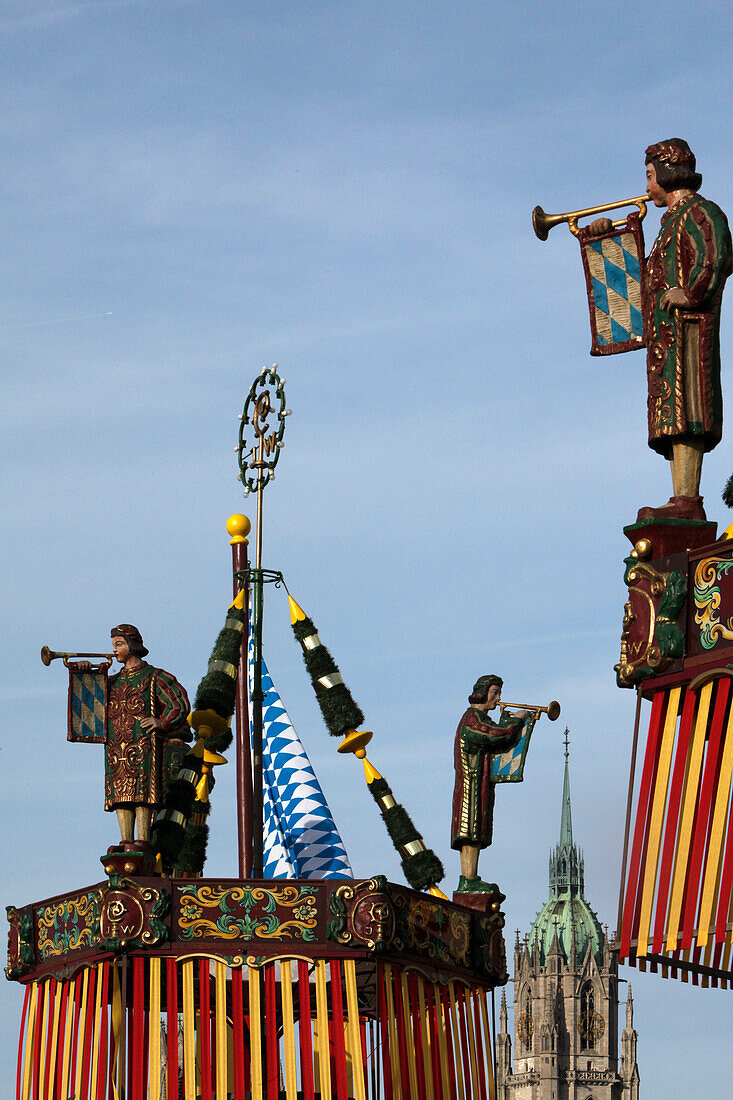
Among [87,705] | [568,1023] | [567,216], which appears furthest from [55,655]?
[568,1023]

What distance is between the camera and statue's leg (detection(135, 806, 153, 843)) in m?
19.5

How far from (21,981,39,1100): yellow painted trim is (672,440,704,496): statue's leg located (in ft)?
28.2

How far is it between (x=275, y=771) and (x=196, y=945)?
8.36m

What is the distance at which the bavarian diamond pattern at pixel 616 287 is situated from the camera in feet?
51.2

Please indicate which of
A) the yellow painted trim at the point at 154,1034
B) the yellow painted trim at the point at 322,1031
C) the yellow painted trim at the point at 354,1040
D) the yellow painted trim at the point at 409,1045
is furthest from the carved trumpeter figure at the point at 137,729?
the yellow painted trim at the point at 409,1045

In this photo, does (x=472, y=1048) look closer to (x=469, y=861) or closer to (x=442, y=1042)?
(x=442, y=1042)

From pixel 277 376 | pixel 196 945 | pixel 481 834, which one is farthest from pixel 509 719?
pixel 277 376

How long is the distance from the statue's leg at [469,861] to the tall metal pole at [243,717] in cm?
238

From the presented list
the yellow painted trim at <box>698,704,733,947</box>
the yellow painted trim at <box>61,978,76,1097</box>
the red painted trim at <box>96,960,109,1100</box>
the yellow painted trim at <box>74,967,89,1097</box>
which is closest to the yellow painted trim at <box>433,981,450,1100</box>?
the red painted trim at <box>96,960,109,1100</box>

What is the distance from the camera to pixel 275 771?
89.7 feet

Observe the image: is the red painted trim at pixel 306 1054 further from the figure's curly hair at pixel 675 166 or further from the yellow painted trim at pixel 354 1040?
the figure's curly hair at pixel 675 166

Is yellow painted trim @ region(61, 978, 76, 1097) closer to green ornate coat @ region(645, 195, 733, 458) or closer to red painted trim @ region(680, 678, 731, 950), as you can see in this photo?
red painted trim @ region(680, 678, 731, 950)

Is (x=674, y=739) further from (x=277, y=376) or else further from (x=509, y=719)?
(x=277, y=376)

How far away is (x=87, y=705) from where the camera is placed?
2012cm
